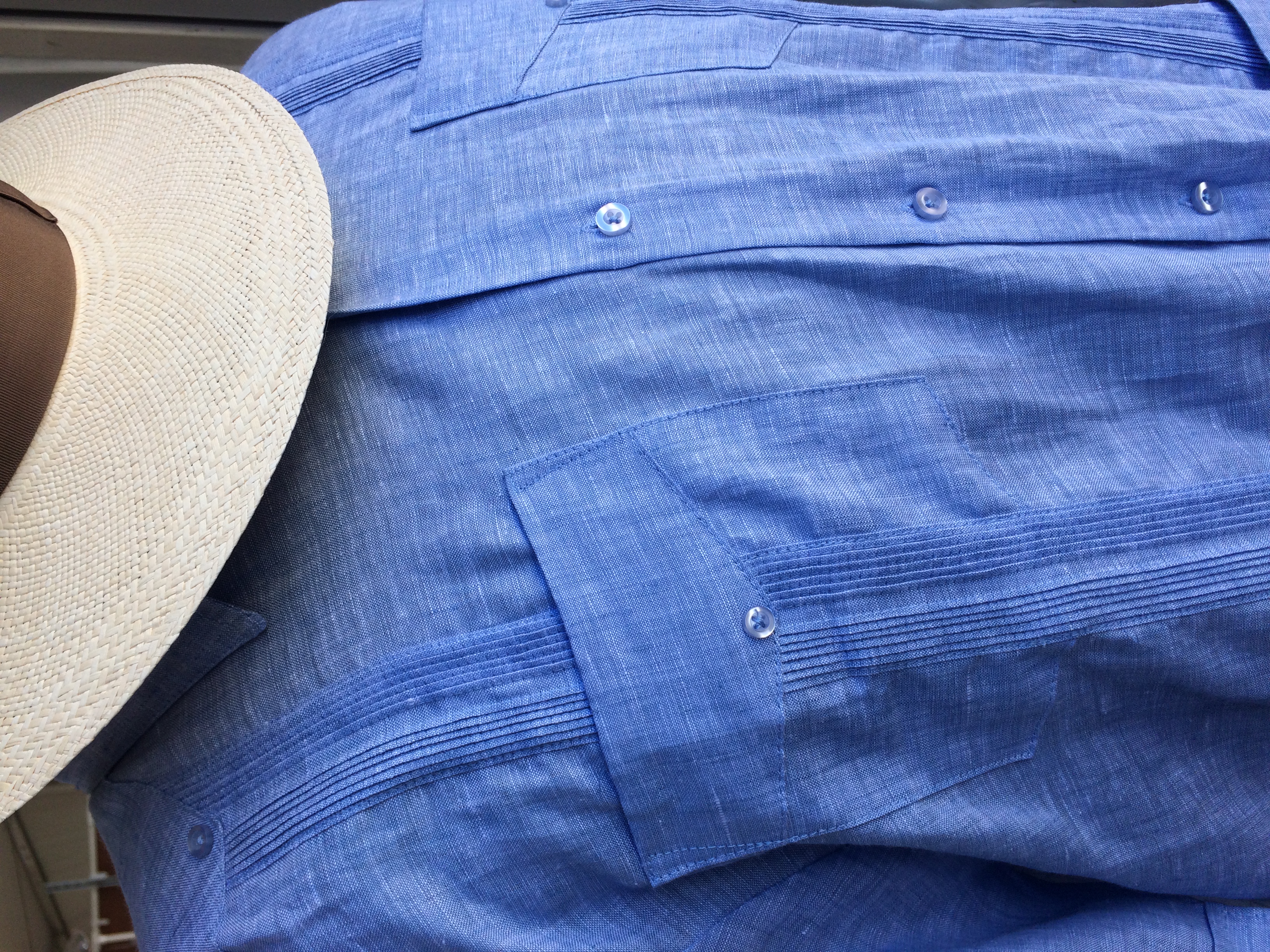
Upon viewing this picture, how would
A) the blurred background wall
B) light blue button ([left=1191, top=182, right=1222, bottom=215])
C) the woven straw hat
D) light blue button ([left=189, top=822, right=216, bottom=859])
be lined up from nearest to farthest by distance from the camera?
the woven straw hat
light blue button ([left=189, top=822, right=216, bottom=859])
light blue button ([left=1191, top=182, right=1222, bottom=215])
the blurred background wall

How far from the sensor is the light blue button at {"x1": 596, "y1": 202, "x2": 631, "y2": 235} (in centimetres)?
71

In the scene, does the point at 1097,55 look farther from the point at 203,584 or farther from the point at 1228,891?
the point at 203,584

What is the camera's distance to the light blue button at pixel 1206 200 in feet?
2.63

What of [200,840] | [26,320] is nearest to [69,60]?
[26,320]

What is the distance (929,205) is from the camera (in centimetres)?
75

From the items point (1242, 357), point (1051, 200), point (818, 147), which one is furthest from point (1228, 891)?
point (818, 147)

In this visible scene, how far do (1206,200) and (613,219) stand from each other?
0.54m

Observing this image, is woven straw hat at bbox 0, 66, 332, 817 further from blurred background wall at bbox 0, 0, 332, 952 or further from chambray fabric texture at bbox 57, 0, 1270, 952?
blurred background wall at bbox 0, 0, 332, 952

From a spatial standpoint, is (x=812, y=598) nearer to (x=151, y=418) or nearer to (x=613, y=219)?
(x=613, y=219)

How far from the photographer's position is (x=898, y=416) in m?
0.68

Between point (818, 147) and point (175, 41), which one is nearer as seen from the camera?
point (818, 147)

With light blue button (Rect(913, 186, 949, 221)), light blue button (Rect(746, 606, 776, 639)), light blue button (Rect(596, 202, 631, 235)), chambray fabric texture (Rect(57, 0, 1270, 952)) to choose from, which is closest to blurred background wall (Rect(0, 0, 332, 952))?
chambray fabric texture (Rect(57, 0, 1270, 952))

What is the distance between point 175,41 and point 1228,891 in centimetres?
158

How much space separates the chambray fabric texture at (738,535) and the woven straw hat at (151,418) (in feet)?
0.28
